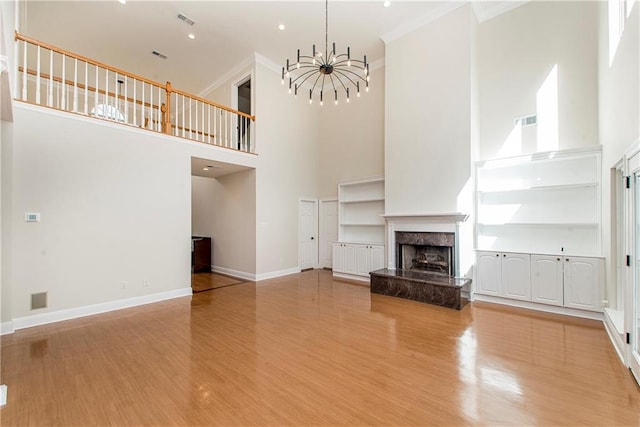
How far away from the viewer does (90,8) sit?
17.8 feet

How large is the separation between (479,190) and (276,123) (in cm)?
510

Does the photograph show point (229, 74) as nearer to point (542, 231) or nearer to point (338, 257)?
point (338, 257)

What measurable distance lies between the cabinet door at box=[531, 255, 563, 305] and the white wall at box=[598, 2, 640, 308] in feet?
1.76

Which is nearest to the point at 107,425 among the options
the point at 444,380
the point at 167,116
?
the point at 444,380

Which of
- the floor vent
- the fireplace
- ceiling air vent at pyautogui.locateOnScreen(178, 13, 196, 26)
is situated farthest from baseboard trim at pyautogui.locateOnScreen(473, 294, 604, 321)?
ceiling air vent at pyautogui.locateOnScreen(178, 13, 196, 26)

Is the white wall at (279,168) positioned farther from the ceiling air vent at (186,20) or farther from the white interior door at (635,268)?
the white interior door at (635,268)

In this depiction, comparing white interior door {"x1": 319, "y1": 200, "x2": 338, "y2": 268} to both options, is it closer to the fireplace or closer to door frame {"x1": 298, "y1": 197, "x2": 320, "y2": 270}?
door frame {"x1": 298, "y1": 197, "x2": 320, "y2": 270}

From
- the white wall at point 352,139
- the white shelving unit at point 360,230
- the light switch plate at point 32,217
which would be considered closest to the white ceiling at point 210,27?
the white wall at point 352,139

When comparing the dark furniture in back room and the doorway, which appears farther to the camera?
the dark furniture in back room

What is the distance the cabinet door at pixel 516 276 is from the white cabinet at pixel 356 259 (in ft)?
8.03

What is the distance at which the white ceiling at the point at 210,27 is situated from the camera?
5371mm

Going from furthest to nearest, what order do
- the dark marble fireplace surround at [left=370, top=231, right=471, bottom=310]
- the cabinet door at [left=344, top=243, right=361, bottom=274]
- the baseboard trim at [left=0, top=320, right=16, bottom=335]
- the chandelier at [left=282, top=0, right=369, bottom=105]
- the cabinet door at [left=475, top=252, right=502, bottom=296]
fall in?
the cabinet door at [left=344, top=243, right=361, bottom=274]
the chandelier at [left=282, top=0, right=369, bottom=105]
the cabinet door at [left=475, top=252, right=502, bottom=296]
the dark marble fireplace surround at [left=370, top=231, right=471, bottom=310]
the baseboard trim at [left=0, top=320, right=16, bottom=335]

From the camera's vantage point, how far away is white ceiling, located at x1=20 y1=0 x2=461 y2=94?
5371mm

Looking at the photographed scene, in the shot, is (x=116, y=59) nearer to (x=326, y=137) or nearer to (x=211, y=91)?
(x=211, y=91)
